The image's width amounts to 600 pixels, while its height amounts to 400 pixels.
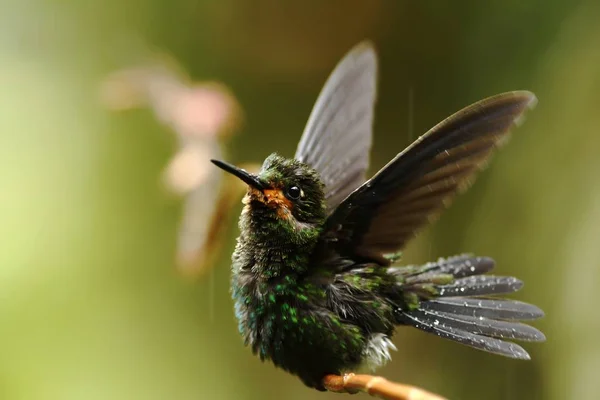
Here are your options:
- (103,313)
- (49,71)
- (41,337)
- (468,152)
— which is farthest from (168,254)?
(468,152)

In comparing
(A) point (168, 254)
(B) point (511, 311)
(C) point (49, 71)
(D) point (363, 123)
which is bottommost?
(B) point (511, 311)

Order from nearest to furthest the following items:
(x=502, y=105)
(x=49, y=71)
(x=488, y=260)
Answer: (x=502, y=105) → (x=488, y=260) → (x=49, y=71)

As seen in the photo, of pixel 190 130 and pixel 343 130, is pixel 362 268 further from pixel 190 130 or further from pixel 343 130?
pixel 190 130

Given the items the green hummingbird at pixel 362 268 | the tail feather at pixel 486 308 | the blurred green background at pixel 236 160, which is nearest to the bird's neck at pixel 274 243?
the green hummingbird at pixel 362 268

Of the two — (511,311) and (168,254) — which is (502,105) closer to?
(511,311)

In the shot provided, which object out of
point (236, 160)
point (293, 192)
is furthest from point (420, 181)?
point (236, 160)

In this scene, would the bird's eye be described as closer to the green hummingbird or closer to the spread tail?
the green hummingbird
